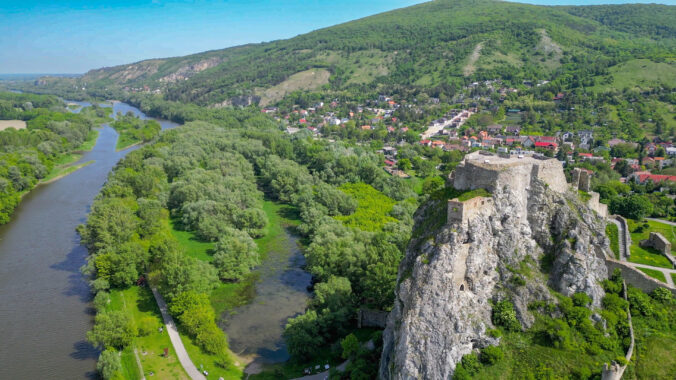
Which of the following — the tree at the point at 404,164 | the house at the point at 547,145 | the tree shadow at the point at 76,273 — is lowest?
the house at the point at 547,145

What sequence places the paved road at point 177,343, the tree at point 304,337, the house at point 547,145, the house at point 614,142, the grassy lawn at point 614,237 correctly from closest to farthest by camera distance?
the grassy lawn at point 614,237
the paved road at point 177,343
the tree at point 304,337
the house at point 547,145
the house at point 614,142

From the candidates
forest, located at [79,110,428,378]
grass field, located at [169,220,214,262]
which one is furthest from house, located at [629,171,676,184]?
grass field, located at [169,220,214,262]

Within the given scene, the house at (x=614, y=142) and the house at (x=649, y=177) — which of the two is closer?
the house at (x=649, y=177)

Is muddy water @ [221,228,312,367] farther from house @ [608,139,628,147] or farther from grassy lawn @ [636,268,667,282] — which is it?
house @ [608,139,628,147]

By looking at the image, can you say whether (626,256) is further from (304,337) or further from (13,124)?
(13,124)

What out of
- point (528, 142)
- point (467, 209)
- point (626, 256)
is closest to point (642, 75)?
point (528, 142)

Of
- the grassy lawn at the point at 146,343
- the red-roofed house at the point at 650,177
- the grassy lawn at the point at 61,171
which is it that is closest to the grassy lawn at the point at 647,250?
the red-roofed house at the point at 650,177

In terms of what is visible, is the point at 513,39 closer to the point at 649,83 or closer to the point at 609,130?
the point at 649,83

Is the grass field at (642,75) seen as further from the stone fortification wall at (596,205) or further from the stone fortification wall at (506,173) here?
the stone fortification wall at (506,173)
